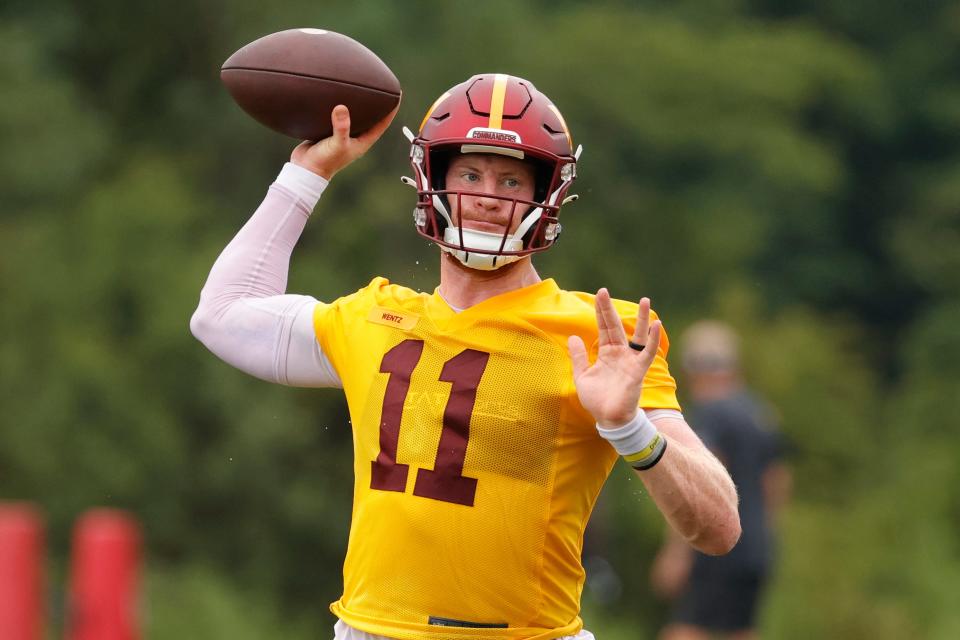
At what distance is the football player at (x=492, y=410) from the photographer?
3.44 metres

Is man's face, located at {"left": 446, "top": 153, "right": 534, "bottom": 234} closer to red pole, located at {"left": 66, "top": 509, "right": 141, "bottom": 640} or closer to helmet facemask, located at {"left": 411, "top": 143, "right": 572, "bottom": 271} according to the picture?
helmet facemask, located at {"left": 411, "top": 143, "right": 572, "bottom": 271}

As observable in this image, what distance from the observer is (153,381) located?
1526 centimetres

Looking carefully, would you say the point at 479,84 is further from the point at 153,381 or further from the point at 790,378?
the point at 790,378

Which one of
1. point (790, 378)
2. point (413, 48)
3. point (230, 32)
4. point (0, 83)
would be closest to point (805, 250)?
point (790, 378)

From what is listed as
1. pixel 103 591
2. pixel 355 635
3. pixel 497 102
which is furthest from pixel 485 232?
pixel 103 591

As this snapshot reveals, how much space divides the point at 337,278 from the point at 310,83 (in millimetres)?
11274

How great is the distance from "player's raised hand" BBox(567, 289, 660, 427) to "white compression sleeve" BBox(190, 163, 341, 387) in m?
0.68

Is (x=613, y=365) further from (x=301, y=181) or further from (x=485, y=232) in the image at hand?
(x=301, y=181)

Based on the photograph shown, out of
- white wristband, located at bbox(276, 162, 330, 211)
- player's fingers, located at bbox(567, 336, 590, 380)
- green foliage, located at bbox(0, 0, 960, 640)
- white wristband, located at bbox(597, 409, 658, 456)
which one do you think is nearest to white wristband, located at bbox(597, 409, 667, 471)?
white wristband, located at bbox(597, 409, 658, 456)

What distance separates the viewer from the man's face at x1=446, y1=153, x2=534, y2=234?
3639 millimetres

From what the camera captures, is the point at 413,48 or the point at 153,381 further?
the point at 413,48

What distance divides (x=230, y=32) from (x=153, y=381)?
3454 mm

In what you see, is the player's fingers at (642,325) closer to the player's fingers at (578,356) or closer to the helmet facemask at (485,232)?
the player's fingers at (578,356)

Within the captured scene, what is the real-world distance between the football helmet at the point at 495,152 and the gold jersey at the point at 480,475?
0.43 feet
